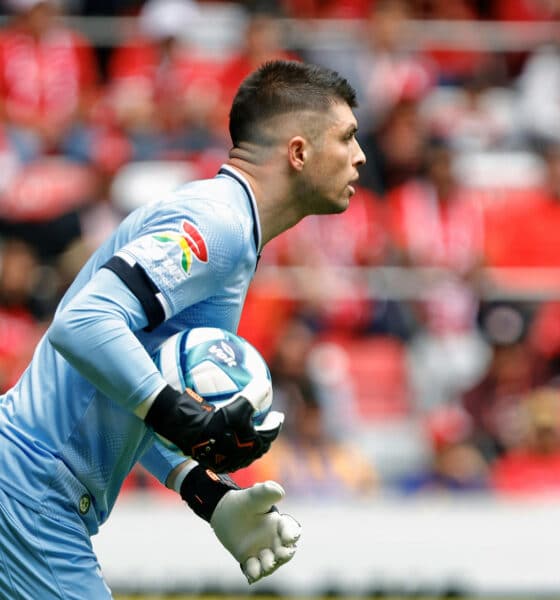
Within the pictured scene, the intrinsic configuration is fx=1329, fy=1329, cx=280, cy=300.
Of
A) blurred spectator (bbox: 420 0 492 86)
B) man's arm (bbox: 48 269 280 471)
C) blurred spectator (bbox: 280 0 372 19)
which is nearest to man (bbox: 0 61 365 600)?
man's arm (bbox: 48 269 280 471)

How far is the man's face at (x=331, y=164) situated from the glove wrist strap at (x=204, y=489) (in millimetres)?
819

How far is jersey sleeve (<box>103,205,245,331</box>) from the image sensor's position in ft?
10.7

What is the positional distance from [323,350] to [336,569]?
1.60 m

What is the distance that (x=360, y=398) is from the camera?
8820mm

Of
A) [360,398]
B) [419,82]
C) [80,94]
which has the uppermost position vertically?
[419,82]

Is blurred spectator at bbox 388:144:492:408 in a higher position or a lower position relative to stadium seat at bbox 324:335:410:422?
higher

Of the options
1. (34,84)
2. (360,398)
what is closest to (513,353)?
(360,398)

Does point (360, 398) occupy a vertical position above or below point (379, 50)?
below

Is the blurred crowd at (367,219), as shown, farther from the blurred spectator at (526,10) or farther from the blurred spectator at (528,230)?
the blurred spectator at (526,10)

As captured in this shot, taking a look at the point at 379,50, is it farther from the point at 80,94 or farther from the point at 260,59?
the point at 80,94

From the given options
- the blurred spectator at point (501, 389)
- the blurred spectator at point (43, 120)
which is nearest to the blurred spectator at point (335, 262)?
the blurred spectator at point (501, 389)

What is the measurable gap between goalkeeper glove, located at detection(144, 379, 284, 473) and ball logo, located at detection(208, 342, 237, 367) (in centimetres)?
13

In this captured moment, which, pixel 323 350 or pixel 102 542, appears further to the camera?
pixel 323 350

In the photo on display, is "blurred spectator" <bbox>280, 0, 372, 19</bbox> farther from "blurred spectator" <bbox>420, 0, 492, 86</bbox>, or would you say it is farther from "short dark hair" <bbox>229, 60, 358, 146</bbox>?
"short dark hair" <bbox>229, 60, 358, 146</bbox>
